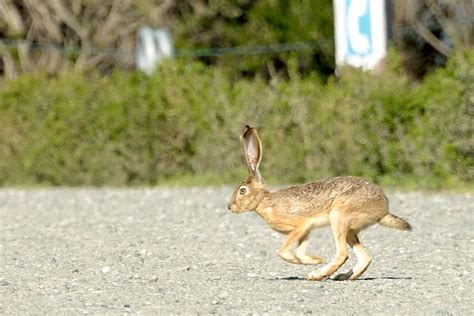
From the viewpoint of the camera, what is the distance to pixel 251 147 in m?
10.5

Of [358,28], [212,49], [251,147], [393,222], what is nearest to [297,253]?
[393,222]

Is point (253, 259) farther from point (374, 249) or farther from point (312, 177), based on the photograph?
point (312, 177)

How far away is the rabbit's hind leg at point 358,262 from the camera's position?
10.0 metres

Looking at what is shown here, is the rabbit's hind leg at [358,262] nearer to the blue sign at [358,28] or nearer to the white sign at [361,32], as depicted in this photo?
the white sign at [361,32]

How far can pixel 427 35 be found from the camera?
34531 millimetres

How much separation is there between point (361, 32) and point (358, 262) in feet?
48.3

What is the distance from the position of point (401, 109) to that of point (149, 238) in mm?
7898

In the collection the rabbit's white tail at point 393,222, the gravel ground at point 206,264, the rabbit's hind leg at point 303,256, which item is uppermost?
the rabbit's white tail at point 393,222

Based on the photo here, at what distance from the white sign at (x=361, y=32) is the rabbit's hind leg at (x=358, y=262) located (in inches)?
530

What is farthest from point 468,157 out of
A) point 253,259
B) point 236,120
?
point 253,259

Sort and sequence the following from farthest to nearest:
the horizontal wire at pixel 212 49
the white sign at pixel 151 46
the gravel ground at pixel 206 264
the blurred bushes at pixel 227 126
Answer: the horizontal wire at pixel 212 49 < the white sign at pixel 151 46 < the blurred bushes at pixel 227 126 < the gravel ground at pixel 206 264

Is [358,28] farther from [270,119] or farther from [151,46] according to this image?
[151,46]

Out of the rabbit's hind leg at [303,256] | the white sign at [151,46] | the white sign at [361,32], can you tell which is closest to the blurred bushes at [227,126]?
the white sign at [361,32]

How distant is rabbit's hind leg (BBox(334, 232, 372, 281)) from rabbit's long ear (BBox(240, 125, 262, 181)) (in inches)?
33.0
